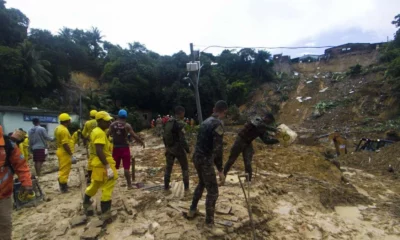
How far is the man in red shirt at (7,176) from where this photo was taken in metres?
3.11

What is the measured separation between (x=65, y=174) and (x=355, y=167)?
401 inches

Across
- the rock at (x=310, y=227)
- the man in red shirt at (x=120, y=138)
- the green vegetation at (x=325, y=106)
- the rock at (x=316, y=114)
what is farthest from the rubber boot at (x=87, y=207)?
the green vegetation at (x=325, y=106)

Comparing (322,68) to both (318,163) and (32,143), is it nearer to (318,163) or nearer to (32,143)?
(318,163)

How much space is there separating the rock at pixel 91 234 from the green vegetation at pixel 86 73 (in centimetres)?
2428

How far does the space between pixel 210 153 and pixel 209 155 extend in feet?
0.10

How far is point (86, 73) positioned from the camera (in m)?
36.3

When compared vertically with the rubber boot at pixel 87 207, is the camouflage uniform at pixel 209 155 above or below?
above

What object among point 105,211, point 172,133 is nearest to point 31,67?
point 172,133

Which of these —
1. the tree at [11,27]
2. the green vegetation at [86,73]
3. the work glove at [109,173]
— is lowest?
the work glove at [109,173]

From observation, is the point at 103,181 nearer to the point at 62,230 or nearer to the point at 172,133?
the point at 62,230

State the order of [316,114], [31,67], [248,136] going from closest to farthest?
[248,136] < [31,67] < [316,114]

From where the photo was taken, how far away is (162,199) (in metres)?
4.98

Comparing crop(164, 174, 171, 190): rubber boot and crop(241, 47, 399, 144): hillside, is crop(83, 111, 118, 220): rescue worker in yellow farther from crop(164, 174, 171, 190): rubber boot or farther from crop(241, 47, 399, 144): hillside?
crop(241, 47, 399, 144): hillside

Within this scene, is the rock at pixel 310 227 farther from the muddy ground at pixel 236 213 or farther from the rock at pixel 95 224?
the rock at pixel 95 224
